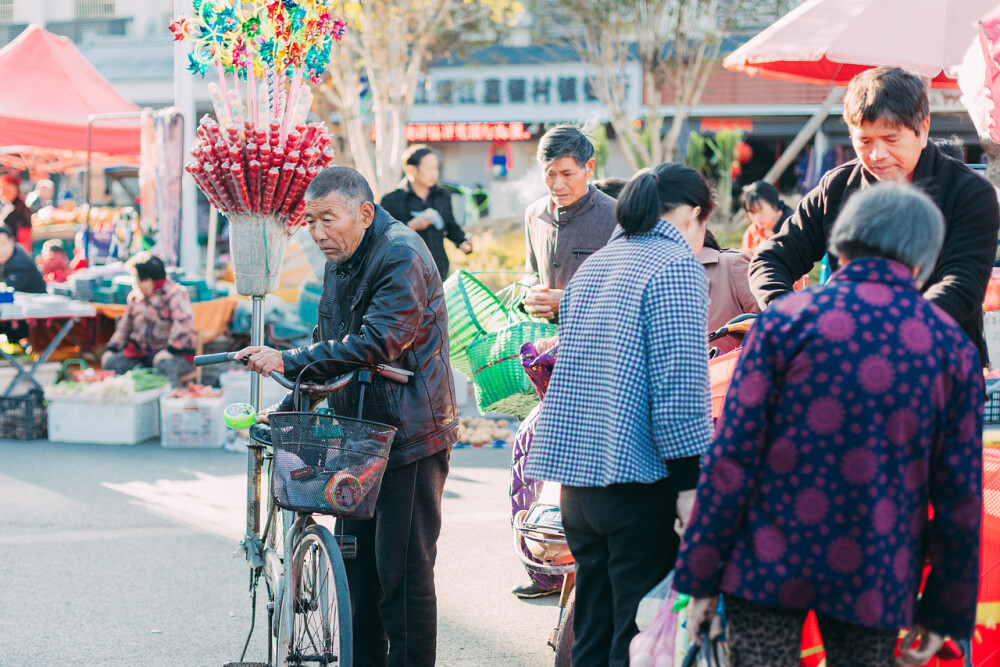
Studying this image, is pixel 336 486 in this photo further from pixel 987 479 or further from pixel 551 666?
pixel 987 479

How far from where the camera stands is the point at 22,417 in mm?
8648

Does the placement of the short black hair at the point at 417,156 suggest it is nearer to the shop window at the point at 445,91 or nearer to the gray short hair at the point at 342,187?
the gray short hair at the point at 342,187

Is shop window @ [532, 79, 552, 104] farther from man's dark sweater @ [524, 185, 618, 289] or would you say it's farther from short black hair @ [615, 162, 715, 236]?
short black hair @ [615, 162, 715, 236]

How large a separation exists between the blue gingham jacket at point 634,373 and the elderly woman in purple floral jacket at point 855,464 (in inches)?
15.0

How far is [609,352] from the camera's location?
8.91ft

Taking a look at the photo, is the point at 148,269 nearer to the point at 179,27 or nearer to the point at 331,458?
the point at 179,27

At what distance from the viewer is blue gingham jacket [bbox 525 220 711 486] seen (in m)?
2.65

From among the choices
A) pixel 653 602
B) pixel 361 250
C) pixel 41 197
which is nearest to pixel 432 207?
pixel 361 250

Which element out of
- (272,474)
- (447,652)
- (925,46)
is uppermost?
(925,46)

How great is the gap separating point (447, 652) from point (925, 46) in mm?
4331

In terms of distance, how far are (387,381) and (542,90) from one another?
74.8 ft

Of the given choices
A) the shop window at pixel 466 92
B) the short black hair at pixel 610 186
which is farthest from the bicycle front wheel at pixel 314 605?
the shop window at pixel 466 92

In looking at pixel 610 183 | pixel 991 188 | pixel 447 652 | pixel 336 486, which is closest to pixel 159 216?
pixel 610 183

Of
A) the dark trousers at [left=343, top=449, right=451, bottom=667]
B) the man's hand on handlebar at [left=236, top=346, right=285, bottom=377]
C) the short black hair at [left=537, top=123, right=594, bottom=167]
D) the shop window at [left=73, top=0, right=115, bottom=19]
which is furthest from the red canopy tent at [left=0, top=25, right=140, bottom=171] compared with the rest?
the shop window at [left=73, top=0, right=115, bottom=19]
